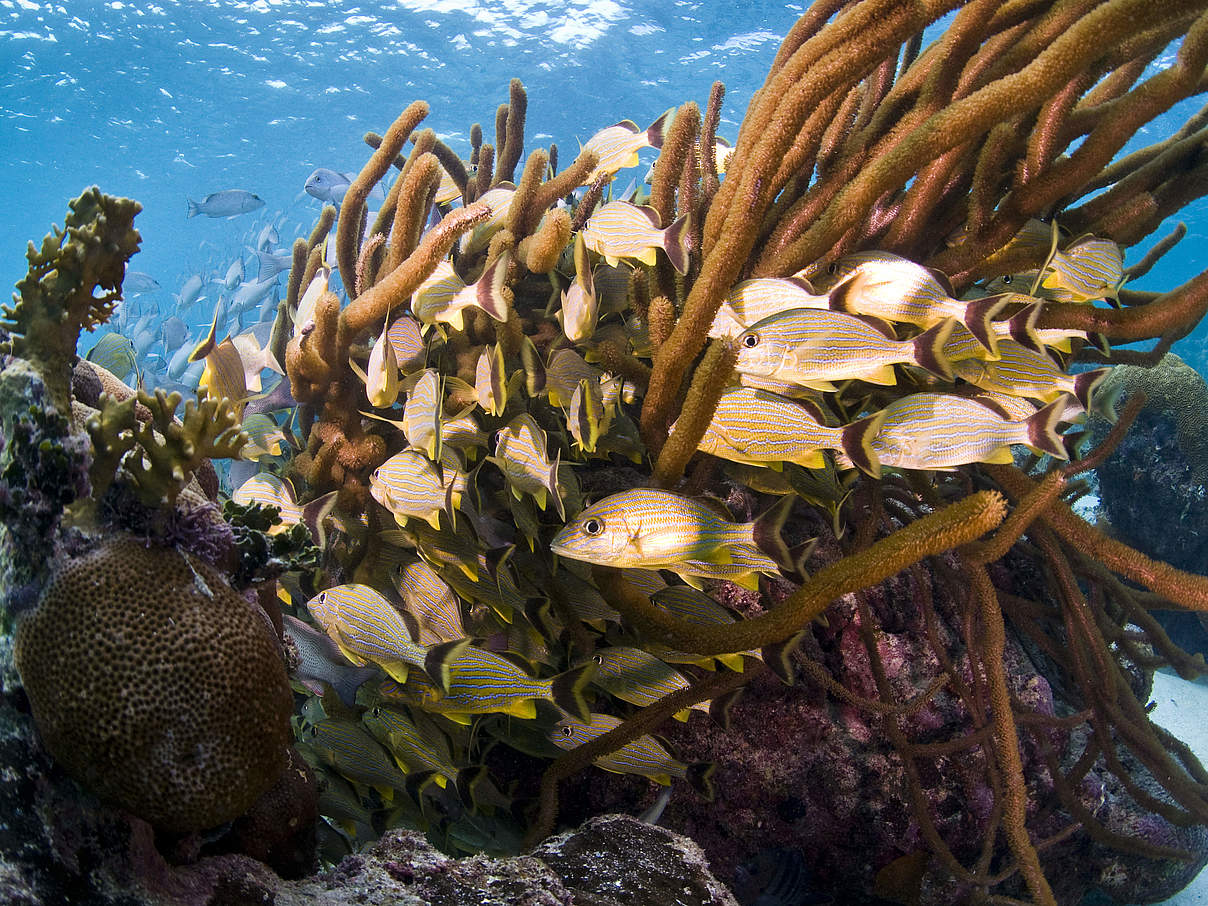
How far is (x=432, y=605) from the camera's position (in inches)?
101

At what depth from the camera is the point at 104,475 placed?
1.27 m

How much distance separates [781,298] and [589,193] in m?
1.44

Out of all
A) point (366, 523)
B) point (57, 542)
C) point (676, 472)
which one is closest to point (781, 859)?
point (676, 472)

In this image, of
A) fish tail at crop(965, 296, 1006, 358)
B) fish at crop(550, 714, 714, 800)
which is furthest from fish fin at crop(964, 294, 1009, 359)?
fish at crop(550, 714, 714, 800)

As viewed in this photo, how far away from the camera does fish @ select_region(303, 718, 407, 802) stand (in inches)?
96.4

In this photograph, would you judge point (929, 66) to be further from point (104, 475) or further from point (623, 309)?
point (104, 475)

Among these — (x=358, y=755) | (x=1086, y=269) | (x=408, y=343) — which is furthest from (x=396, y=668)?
(x=1086, y=269)

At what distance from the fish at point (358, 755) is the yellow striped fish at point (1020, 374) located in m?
2.56

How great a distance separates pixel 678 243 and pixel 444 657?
1.56 m

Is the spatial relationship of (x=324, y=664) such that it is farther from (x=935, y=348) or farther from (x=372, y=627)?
(x=935, y=348)

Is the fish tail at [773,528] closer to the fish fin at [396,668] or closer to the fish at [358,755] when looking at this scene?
the fish fin at [396,668]

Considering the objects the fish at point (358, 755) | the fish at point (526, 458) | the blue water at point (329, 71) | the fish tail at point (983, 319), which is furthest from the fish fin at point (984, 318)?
the blue water at point (329, 71)

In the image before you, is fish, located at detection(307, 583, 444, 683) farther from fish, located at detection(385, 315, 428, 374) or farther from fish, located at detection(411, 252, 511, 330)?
fish, located at detection(411, 252, 511, 330)

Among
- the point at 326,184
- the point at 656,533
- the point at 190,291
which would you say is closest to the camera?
the point at 656,533
